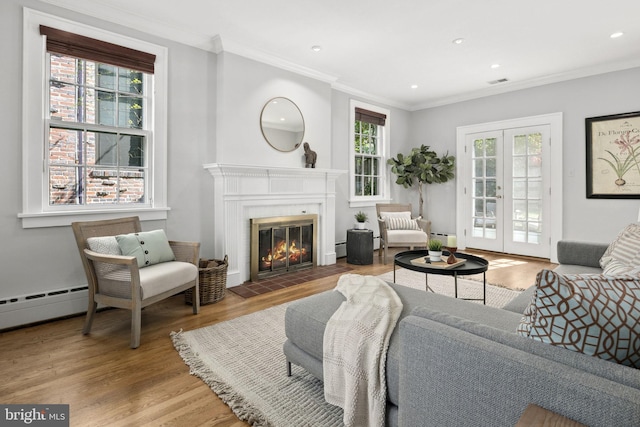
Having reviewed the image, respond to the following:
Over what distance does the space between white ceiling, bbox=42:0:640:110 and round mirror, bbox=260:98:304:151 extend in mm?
497

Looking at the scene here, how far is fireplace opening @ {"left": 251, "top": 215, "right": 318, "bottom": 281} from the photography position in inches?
155

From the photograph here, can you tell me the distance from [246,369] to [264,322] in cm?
71

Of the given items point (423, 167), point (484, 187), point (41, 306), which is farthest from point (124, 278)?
point (484, 187)

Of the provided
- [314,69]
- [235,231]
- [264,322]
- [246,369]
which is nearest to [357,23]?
[314,69]

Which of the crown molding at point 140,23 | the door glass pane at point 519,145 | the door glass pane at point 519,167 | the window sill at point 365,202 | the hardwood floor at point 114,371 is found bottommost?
the hardwood floor at point 114,371

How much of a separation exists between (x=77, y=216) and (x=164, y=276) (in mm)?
1090

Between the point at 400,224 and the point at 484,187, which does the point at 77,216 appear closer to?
the point at 400,224

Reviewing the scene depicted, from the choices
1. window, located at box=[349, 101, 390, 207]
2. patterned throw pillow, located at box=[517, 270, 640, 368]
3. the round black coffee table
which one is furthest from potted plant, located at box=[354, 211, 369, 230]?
patterned throw pillow, located at box=[517, 270, 640, 368]

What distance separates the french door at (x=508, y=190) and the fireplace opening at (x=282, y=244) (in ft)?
9.83

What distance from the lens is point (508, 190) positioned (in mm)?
5371

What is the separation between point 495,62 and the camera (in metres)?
4.34

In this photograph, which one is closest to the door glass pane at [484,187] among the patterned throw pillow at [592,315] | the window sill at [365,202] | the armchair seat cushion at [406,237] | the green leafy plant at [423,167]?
the green leafy plant at [423,167]

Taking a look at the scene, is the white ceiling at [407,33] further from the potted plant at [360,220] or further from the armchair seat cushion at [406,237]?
the armchair seat cushion at [406,237]

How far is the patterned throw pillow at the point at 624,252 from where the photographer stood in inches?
80.6
